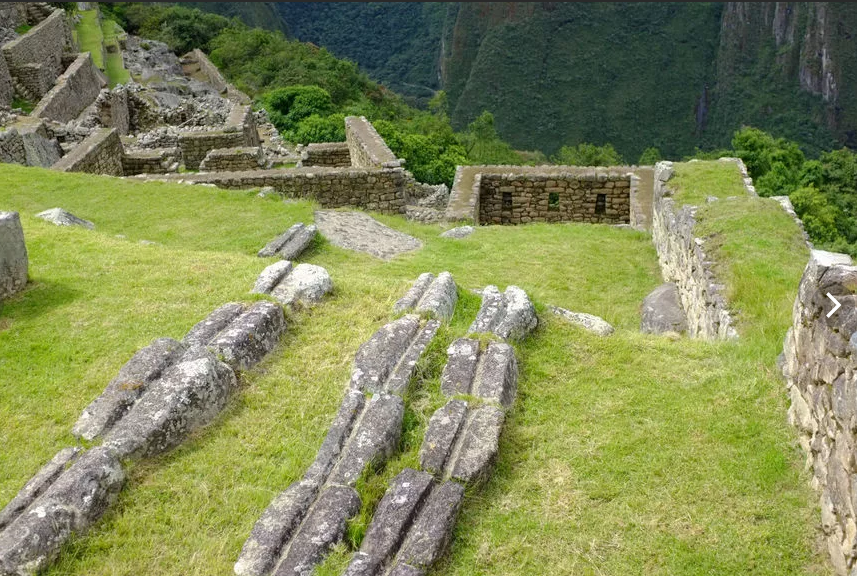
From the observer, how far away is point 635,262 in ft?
40.6

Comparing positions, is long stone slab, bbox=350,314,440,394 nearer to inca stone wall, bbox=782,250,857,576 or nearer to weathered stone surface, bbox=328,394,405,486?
weathered stone surface, bbox=328,394,405,486

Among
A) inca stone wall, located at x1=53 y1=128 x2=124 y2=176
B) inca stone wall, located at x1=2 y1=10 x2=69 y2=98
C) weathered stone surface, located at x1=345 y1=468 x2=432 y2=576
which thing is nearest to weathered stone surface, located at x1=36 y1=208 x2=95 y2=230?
inca stone wall, located at x1=53 y1=128 x2=124 y2=176

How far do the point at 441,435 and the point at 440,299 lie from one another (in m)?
1.92

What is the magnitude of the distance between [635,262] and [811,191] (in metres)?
10.4

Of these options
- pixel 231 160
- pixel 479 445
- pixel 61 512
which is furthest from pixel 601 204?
pixel 61 512

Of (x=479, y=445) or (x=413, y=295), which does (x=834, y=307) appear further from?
(x=413, y=295)

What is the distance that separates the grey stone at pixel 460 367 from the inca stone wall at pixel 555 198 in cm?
1144

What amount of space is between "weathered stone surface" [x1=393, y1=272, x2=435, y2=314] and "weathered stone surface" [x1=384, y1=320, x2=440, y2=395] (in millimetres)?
407

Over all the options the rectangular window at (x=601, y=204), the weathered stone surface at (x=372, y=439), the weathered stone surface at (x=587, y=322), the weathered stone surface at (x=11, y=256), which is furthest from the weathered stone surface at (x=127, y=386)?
the rectangular window at (x=601, y=204)

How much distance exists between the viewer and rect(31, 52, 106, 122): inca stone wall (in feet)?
77.6

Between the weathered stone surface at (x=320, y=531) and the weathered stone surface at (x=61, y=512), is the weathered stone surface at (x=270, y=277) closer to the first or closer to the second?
the weathered stone surface at (x=61, y=512)

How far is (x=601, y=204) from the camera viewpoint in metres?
17.2

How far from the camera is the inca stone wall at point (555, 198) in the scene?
17.0 m

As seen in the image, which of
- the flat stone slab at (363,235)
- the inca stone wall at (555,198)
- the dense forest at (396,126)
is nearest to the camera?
the flat stone slab at (363,235)
